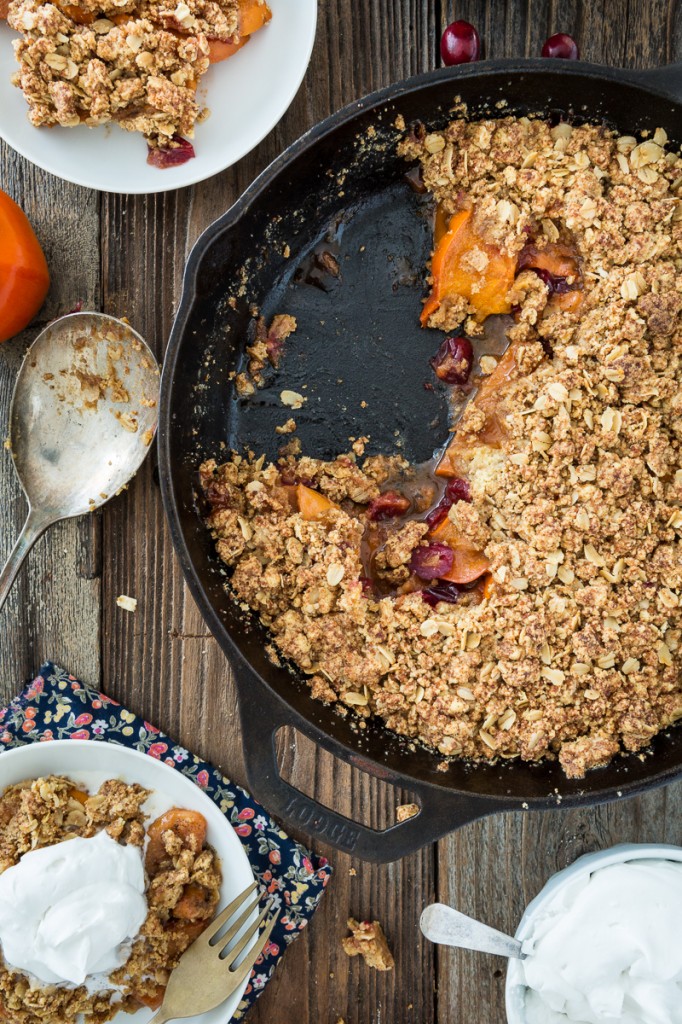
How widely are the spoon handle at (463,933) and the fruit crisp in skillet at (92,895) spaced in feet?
1.42

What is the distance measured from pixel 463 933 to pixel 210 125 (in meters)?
1.66

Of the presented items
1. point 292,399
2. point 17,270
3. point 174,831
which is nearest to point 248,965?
point 174,831

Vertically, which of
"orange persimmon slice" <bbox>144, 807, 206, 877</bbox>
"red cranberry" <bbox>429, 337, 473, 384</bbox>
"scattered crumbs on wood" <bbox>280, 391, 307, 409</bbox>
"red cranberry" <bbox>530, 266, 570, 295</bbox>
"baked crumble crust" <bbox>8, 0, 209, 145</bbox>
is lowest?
"orange persimmon slice" <bbox>144, 807, 206, 877</bbox>

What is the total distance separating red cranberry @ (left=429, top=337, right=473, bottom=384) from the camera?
5.65 ft

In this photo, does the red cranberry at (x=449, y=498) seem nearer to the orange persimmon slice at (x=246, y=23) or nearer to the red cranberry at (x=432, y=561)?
the red cranberry at (x=432, y=561)

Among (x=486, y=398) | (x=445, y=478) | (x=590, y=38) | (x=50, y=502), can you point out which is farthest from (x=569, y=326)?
(x=50, y=502)

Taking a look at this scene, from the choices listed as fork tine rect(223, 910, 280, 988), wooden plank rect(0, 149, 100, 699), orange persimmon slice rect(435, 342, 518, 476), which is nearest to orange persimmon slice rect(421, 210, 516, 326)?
orange persimmon slice rect(435, 342, 518, 476)

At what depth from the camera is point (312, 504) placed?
168 cm

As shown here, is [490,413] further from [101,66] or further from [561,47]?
[101,66]

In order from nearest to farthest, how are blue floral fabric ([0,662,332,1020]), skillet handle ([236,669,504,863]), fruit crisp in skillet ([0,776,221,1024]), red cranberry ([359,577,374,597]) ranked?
1. skillet handle ([236,669,504,863])
2. fruit crisp in skillet ([0,776,221,1024])
3. red cranberry ([359,577,374,597])
4. blue floral fabric ([0,662,332,1020])

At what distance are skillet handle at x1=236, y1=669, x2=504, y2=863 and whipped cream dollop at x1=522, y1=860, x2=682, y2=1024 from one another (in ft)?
1.01

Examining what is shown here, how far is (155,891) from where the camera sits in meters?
1.66

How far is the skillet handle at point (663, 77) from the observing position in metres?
1.47

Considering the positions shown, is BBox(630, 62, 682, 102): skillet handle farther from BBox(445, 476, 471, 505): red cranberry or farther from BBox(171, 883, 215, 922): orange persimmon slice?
BBox(171, 883, 215, 922): orange persimmon slice
